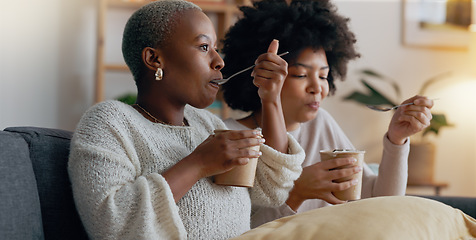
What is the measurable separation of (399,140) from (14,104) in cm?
258

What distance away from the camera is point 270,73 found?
1200 mm

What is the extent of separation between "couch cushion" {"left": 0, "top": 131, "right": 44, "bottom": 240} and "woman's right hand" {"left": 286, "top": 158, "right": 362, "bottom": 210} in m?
Result: 0.65

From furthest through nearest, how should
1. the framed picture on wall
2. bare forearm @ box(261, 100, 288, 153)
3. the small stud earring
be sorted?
the framed picture on wall → bare forearm @ box(261, 100, 288, 153) → the small stud earring

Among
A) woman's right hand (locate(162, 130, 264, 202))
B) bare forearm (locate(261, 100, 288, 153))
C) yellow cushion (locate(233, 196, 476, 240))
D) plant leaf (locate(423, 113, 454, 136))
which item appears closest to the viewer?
yellow cushion (locate(233, 196, 476, 240))

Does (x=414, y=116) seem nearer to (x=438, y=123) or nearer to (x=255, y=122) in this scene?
(x=255, y=122)

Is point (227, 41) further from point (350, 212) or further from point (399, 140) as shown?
point (350, 212)

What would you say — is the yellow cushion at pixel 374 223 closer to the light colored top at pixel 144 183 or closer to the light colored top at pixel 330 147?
the light colored top at pixel 144 183

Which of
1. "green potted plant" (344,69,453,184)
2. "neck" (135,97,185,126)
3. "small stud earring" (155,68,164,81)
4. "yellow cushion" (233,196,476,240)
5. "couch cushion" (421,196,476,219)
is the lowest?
"green potted plant" (344,69,453,184)

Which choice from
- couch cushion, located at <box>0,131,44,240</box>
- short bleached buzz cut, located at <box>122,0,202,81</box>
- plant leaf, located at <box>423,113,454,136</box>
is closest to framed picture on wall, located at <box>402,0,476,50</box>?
plant leaf, located at <box>423,113,454,136</box>

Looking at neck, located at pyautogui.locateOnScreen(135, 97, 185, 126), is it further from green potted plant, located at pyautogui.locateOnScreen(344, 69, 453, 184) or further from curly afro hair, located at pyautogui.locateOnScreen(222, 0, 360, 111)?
green potted plant, located at pyautogui.locateOnScreen(344, 69, 453, 184)

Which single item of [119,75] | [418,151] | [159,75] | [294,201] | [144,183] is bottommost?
[418,151]

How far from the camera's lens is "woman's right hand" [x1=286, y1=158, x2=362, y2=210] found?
1.34m

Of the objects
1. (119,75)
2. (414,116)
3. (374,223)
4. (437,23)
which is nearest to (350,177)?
(414,116)

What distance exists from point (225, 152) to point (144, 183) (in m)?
0.16
